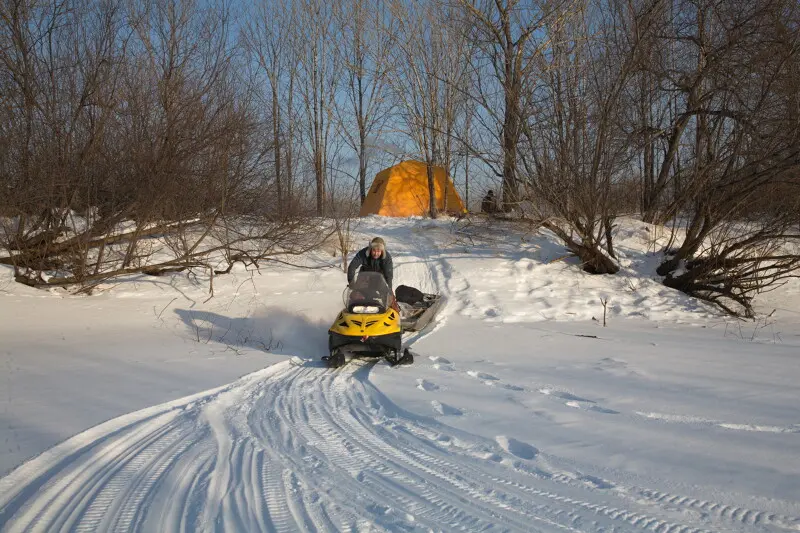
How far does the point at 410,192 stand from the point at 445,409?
16.3 meters

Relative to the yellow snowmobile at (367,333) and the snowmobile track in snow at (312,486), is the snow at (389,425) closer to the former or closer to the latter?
the snowmobile track in snow at (312,486)

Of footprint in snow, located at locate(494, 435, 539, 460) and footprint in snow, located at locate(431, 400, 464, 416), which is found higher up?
footprint in snow, located at locate(494, 435, 539, 460)

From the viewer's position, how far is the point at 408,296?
10555mm

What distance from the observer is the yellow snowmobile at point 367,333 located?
291 inches

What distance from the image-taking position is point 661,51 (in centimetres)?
1414

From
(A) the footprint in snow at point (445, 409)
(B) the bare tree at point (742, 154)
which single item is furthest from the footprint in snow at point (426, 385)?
(B) the bare tree at point (742, 154)

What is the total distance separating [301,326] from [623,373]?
18.8ft

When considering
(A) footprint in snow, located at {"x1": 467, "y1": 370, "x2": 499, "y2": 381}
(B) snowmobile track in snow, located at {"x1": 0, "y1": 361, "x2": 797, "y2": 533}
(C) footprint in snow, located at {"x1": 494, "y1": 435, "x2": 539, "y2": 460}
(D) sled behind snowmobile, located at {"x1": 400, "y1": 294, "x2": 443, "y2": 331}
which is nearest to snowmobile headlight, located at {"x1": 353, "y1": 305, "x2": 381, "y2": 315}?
(A) footprint in snow, located at {"x1": 467, "y1": 370, "x2": 499, "y2": 381}

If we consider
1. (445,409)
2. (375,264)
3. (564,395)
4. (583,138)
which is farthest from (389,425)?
(583,138)

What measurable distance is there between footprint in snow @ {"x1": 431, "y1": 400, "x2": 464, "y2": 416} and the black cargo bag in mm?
4950

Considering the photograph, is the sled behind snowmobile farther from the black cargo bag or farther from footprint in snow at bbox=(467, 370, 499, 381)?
footprint in snow at bbox=(467, 370, 499, 381)

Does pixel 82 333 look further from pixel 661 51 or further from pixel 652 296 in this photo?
pixel 661 51

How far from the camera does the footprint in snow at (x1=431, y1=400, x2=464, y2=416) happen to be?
17.2 ft

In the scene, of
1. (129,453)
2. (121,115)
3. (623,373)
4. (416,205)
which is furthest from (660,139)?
(129,453)
